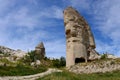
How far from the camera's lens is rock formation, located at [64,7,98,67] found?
45.1 meters

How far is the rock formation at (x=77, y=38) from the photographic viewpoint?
4506cm

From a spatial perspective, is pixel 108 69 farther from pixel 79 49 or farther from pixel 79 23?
pixel 79 23

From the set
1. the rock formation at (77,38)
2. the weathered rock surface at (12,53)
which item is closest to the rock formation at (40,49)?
the weathered rock surface at (12,53)

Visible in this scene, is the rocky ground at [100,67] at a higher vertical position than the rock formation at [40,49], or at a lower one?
lower

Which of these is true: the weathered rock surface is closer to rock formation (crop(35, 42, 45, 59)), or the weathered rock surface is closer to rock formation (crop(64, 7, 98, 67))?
rock formation (crop(35, 42, 45, 59))

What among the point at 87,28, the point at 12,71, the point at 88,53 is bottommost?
the point at 12,71

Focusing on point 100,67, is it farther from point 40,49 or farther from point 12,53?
point 12,53

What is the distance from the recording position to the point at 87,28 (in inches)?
1924

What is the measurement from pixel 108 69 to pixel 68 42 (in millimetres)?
9438

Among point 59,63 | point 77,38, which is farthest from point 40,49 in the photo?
point 77,38

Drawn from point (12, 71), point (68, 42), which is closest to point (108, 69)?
point (68, 42)

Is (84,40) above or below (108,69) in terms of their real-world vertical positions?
above

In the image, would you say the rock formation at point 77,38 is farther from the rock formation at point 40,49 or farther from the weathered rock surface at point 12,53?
the weathered rock surface at point 12,53

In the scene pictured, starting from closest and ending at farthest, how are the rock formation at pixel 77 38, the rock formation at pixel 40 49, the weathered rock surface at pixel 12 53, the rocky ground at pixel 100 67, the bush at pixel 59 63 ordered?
the rocky ground at pixel 100 67 → the rock formation at pixel 77 38 → the bush at pixel 59 63 → the rock formation at pixel 40 49 → the weathered rock surface at pixel 12 53
